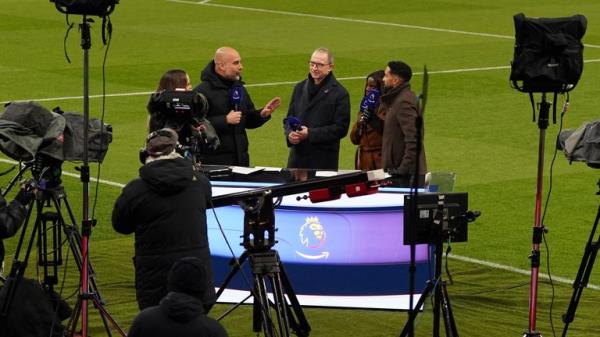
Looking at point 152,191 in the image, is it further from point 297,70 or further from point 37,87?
point 297,70

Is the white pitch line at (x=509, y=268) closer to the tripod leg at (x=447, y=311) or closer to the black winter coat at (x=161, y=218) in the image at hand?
the tripod leg at (x=447, y=311)

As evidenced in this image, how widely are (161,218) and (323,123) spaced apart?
16.5 ft

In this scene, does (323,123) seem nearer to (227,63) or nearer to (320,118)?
(320,118)

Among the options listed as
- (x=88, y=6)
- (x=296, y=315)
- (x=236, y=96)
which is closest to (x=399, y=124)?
(x=236, y=96)

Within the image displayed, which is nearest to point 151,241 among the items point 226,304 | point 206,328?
point 206,328

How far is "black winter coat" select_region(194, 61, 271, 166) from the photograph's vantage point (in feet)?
51.2

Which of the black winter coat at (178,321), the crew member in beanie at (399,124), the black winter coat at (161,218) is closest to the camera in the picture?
the black winter coat at (178,321)

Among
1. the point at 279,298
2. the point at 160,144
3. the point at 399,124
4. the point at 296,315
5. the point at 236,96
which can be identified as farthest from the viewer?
the point at 236,96

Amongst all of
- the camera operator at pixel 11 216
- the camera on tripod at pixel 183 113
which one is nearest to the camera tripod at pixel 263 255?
the camera on tripod at pixel 183 113

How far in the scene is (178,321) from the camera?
30.3ft

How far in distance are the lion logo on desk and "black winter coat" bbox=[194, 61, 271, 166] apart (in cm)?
184

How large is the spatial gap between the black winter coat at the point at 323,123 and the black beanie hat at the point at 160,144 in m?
4.78

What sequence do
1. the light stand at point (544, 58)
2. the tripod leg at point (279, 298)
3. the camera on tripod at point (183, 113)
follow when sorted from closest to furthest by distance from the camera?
the tripod leg at point (279, 298) < the light stand at point (544, 58) < the camera on tripod at point (183, 113)

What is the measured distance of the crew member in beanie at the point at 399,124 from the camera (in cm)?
1533
